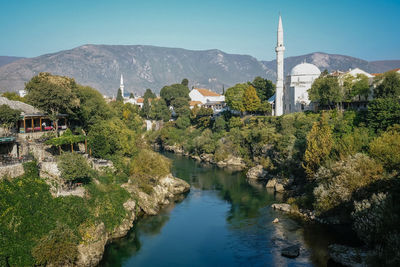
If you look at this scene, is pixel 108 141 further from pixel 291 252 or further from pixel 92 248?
pixel 291 252

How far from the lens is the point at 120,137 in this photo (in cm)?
3578

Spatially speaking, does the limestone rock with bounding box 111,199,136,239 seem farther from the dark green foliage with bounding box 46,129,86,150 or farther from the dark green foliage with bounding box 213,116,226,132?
the dark green foliage with bounding box 213,116,226,132

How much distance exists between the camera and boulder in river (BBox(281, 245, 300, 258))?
21.7m

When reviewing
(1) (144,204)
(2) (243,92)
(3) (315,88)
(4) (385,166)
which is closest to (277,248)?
(4) (385,166)

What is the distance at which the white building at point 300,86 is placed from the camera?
182 ft

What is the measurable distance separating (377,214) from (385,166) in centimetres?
773

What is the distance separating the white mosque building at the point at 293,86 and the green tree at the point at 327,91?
7.26 metres

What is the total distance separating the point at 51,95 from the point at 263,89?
46553mm

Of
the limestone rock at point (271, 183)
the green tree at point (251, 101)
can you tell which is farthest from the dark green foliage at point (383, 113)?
the green tree at point (251, 101)

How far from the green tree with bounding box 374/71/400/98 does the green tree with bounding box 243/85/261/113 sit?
83.4 feet

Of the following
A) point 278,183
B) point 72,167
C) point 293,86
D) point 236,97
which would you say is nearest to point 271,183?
point 278,183

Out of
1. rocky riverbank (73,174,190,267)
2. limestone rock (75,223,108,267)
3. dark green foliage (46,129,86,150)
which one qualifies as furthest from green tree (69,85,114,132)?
limestone rock (75,223,108,267)

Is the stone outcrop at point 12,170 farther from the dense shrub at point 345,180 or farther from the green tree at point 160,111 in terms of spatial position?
the green tree at point 160,111

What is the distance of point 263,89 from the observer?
68.9 m
